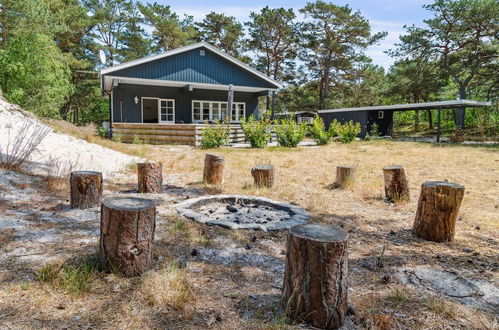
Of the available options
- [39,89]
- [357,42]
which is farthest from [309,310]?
[357,42]

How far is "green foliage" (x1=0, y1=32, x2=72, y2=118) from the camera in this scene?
1410cm

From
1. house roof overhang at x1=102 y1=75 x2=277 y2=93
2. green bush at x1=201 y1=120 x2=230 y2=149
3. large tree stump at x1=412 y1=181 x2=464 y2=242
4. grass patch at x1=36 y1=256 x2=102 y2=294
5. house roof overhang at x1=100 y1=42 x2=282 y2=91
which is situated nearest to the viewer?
grass patch at x1=36 y1=256 x2=102 y2=294

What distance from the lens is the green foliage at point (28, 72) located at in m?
14.1

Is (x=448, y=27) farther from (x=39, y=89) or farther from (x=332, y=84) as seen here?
(x=39, y=89)

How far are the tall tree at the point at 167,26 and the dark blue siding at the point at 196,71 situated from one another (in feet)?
49.6

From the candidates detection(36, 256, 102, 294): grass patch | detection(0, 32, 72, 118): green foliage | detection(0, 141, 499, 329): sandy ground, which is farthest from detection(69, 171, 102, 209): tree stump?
detection(0, 32, 72, 118): green foliage

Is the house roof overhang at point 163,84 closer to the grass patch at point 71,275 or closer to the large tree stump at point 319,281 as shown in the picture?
the grass patch at point 71,275

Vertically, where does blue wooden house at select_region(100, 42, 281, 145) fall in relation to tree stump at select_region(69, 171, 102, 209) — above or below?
above

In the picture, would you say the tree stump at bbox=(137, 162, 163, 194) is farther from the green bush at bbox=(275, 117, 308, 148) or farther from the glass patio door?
the glass patio door

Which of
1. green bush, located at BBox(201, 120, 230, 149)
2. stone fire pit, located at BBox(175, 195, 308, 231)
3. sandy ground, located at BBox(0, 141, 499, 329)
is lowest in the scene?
sandy ground, located at BBox(0, 141, 499, 329)

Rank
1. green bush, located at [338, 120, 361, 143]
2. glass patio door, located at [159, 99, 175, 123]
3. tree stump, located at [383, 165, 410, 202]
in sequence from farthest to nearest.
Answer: glass patio door, located at [159, 99, 175, 123]
green bush, located at [338, 120, 361, 143]
tree stump, located at [383, 165, 410, 202]

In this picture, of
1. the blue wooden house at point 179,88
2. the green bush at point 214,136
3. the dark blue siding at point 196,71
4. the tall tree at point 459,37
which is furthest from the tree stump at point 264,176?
the tall tree at point 459,37

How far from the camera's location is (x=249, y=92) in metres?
20.0

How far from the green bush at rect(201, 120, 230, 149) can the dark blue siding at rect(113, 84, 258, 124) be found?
5784 mm
